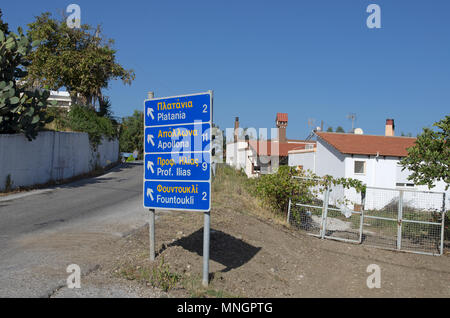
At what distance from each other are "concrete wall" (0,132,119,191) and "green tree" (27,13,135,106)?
5205 millimetres

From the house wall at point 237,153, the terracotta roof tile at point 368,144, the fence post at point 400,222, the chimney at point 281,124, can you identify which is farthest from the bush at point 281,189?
the house wall at point 237,153

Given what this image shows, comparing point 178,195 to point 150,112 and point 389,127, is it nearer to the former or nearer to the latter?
point 150,112

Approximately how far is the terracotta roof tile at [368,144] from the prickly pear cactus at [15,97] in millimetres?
18157

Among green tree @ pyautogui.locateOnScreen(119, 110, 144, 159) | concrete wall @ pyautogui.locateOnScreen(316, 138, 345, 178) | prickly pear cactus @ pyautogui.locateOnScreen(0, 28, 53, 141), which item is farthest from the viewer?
green tree @ pyautogui.locateOnScreen(119, 110, 144, 159)

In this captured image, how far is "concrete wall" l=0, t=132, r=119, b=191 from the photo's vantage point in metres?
15.1

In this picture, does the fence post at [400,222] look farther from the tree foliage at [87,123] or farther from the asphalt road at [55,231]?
the tree foliage at [87,123]

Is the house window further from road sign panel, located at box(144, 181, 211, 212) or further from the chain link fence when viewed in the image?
road sign panel, located at box(144, 181, 211, 212)

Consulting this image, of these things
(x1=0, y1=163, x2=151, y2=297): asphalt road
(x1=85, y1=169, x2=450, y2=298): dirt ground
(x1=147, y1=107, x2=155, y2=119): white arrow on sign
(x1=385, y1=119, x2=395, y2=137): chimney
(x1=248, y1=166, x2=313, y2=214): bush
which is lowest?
(x1=85, y1=169, x2=450, y2=298): dirt ground

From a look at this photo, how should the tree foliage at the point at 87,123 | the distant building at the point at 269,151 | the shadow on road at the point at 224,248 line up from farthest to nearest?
1. the distant building at the point at 269,151
2. the tree foliage at the point at 87,123
3. the shadow on road at the point at 224,248

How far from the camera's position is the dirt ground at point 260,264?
590 centimetres

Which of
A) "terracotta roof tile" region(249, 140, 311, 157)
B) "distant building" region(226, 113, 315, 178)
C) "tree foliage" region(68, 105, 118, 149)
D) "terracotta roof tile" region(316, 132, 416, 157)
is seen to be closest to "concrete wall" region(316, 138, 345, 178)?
"terracotta roof tile" region(316, 132, 416, 157)

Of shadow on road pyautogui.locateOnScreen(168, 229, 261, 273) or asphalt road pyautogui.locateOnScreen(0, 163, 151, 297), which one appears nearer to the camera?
asphalt road pyautogui.locateOnScreen(0, 163, 151, 297)
